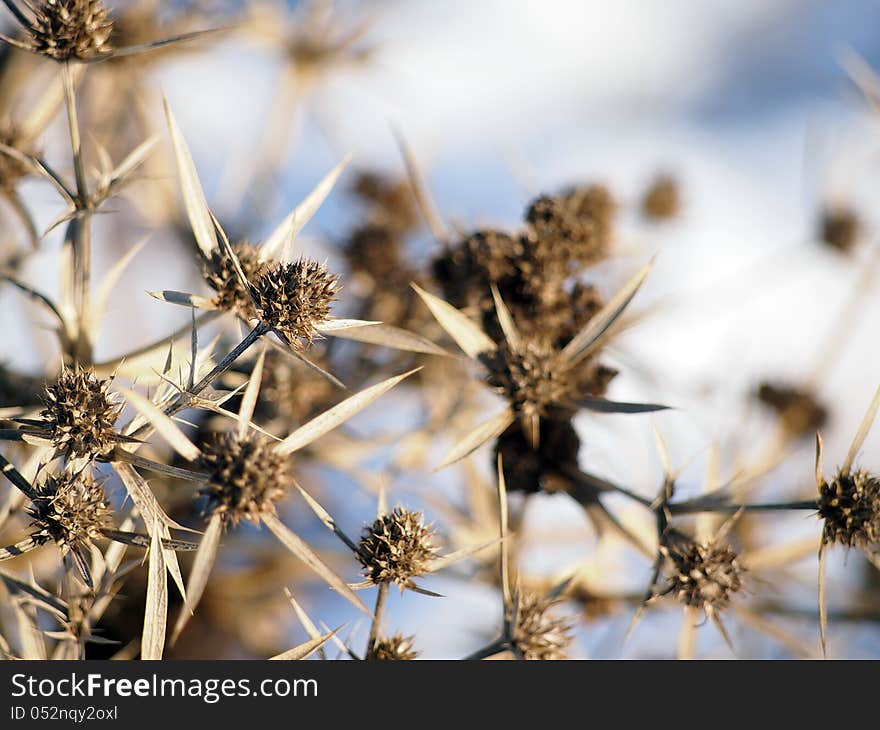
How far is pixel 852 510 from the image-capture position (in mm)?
875

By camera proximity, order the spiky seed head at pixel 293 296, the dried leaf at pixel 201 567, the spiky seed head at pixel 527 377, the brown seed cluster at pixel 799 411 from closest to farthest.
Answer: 1. the dried leaf at pixel 201 567
2. the spiky seed head at pixel 293 296
3. the spiky seed head at pixel 527 377
4. the brown seed cluster at pixel 799 411

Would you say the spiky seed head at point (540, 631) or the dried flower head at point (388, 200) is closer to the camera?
the spiky seed head at point (540, 631)

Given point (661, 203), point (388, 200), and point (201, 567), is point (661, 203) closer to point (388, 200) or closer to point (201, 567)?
point (388, 200)

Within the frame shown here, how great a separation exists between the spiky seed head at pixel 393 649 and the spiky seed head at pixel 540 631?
0.13m

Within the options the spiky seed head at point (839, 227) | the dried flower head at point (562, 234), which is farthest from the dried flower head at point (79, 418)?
the spiky seed head at point (839, 227)

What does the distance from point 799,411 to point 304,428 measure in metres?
1.26

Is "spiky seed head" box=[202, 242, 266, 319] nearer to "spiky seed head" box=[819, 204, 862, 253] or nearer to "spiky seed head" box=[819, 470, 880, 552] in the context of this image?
"spiky seed head" box=[819, 470, 880, 552]

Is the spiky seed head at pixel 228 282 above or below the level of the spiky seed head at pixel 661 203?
below

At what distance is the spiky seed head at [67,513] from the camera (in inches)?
29.3

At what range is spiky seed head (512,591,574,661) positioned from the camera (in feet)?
2.85

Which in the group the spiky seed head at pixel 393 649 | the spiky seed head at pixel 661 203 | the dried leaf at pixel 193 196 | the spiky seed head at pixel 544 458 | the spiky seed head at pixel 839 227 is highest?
the spiky seed head at pixel 661 203

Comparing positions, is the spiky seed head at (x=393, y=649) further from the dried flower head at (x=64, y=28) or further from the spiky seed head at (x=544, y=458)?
the dried flower head at (x=64, y=28)
